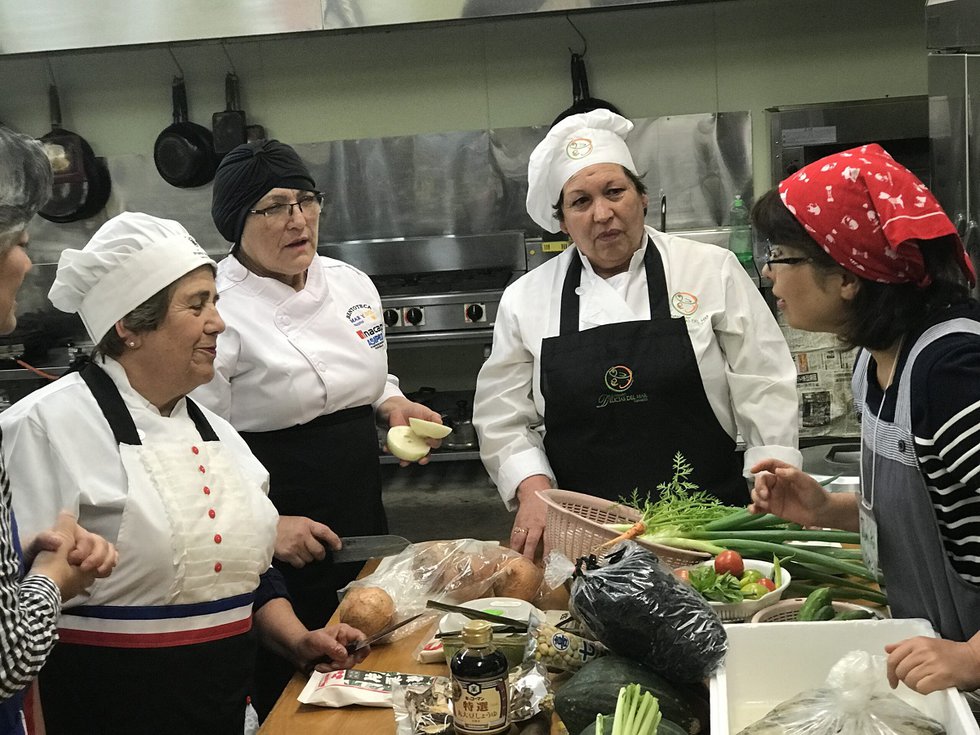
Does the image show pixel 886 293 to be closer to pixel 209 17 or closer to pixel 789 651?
pixel 789 651

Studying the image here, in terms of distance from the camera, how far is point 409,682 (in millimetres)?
1824

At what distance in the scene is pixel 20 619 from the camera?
1.53 meters

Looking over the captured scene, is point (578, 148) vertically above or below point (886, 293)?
above

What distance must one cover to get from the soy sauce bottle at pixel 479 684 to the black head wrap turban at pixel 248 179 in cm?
160

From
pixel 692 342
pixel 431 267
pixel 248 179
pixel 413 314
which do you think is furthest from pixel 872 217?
pixel 431 267

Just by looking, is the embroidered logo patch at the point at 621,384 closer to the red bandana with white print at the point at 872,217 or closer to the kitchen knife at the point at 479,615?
the kitchen knife at the point at 479,615

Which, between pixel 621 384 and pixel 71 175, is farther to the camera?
pixel 71 175

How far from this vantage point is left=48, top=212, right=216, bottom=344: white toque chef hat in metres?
2.10

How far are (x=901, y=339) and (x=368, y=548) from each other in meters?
1.38

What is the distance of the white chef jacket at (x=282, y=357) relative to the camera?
2760mm

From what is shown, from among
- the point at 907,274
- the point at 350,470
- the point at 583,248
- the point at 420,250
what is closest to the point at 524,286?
the point at 583,248

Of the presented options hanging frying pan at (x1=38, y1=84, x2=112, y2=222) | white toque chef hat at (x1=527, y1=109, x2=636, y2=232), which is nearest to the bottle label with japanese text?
white toque chef hat at (x1=527, y1=109, x2=636, y2=232)

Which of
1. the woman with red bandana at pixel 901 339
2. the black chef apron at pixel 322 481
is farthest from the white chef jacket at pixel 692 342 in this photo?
the woman with red bandana at pixel 901 339

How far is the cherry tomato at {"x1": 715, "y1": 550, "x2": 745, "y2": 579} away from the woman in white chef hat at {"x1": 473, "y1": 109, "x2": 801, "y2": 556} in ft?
2.34
